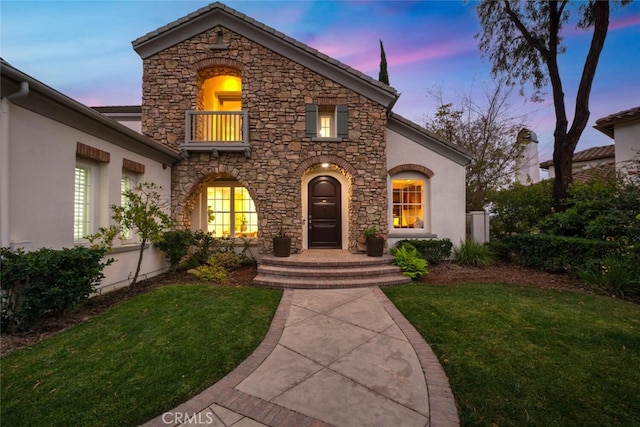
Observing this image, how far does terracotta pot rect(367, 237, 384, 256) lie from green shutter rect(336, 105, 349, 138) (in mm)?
3419

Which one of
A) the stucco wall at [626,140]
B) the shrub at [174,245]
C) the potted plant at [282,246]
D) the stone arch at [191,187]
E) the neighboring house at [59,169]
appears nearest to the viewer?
the neighboring house at [59,169]

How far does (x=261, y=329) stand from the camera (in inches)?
153

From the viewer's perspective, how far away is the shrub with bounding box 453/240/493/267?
8133mm

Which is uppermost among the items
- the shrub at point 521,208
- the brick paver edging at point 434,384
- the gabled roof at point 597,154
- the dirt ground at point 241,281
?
the gabled roof at point 597,154

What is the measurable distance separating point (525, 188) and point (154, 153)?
40.5 feet

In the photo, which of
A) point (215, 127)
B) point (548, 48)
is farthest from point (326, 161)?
point (548, 48)

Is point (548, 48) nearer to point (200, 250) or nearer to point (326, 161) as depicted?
point (326, 161)

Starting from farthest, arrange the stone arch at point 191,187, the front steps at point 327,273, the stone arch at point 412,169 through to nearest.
Answer: the stone arch at point 412,169, the stone arch at point 191,187, the front steps at point 327,273

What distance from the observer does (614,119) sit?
9.75m

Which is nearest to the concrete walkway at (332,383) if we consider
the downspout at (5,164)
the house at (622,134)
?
the downspout at (5,164)

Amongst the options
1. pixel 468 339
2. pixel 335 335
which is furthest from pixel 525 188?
pixel 335 335

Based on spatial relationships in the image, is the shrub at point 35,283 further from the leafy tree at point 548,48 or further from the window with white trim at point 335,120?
the leafy tree at point 548,48

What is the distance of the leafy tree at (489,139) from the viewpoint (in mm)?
12367

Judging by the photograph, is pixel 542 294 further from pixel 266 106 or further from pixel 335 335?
pixel 266 106
